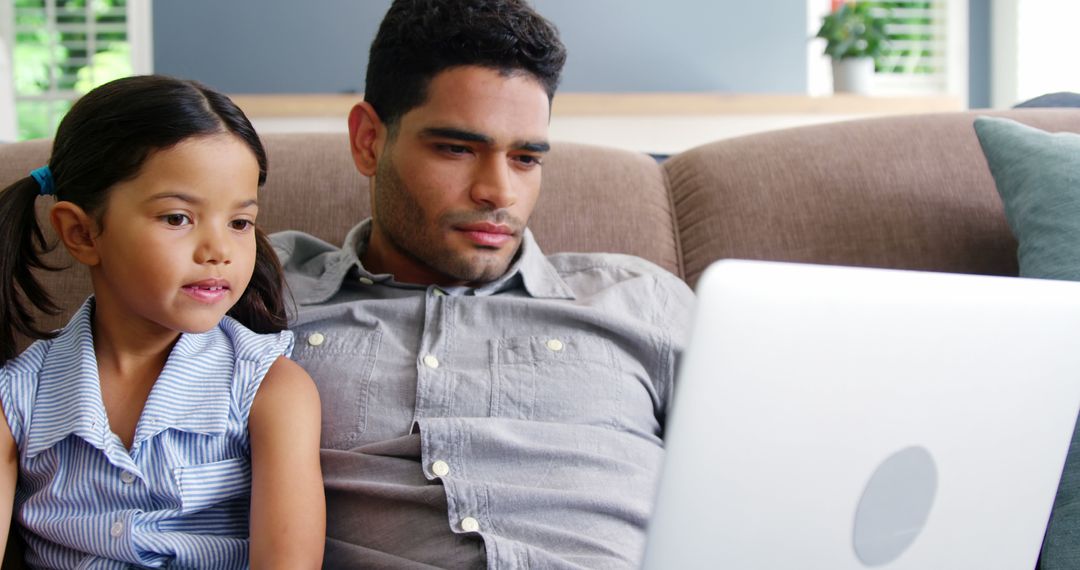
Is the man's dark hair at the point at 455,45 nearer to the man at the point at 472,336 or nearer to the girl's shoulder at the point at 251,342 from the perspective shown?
the man at the point at 472,336

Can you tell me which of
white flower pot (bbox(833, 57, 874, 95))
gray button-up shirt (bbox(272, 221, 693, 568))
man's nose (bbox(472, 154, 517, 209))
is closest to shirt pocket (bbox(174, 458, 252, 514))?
gray button-up shirt (bbox(272, 221, 693, 568))

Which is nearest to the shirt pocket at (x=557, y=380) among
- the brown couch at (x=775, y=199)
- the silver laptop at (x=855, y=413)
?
the brown couch at (x=775, y=199)

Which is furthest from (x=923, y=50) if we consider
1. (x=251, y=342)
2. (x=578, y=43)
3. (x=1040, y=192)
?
(x=251, y=342)

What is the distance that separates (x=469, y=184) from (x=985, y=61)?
530cm

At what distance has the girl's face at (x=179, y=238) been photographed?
987 mm

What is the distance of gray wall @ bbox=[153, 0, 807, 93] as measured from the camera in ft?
17.2

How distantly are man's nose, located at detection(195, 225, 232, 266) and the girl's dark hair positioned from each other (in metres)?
0.09

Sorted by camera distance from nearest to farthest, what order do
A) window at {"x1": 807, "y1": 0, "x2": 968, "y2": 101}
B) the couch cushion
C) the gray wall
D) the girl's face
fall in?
the girl's face < the couch cushion < the gray wall < window at {"x1": 807, "y1": 0, "x2": 968, "y2": 101}

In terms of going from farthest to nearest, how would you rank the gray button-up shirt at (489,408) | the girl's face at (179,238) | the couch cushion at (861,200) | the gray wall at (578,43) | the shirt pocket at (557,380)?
the gray wall at (578,43)
the couch cushion at (861,200)
the shirt pocket at (557,380)
the gray button-up shirt at (489,408)
the girl's face at (179,238)

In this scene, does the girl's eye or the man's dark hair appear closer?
the girl's eye

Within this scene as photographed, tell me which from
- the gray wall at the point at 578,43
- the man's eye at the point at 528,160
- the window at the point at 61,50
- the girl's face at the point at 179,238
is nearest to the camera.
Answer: the girl's face at the point at 179,238

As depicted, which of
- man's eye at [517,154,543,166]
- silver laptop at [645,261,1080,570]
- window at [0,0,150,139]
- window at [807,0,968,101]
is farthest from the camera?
window at [807,0,968,101]

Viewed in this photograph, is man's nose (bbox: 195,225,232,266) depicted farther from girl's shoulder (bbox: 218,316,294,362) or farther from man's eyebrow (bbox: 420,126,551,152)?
man's eyebrow (bbox: 420,126,551,152)

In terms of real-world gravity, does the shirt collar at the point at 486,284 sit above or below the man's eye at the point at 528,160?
below
